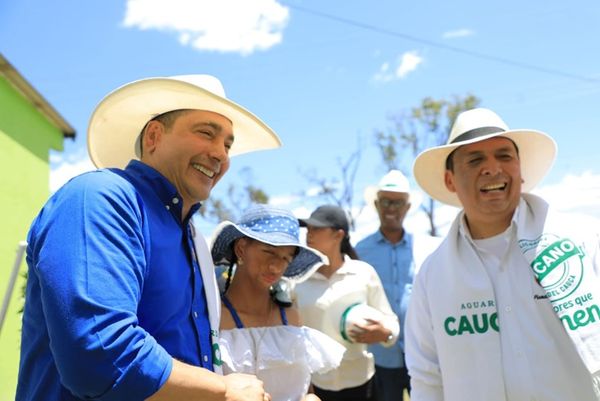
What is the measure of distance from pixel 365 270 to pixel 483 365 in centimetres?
193

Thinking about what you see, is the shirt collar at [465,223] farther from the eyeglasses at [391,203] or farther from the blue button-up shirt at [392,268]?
the eyeglasses at [391,203]

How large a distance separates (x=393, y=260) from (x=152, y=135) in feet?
11.2

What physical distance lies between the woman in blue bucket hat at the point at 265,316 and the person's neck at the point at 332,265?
1194mm

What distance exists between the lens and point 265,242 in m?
2.67

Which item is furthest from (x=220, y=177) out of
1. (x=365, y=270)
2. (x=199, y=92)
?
(x=365, y=270)

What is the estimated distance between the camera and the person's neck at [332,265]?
13.6ft

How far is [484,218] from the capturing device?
2629mm

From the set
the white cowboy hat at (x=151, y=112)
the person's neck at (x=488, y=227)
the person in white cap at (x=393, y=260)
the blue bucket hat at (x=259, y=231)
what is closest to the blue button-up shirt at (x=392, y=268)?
the person in white cap at (x=393, y=260)

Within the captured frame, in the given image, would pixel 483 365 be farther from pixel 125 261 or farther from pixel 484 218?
pixel 125 261

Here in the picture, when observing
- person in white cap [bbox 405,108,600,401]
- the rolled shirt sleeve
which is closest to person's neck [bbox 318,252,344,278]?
person in white cap [bbox 405,108,600,401]

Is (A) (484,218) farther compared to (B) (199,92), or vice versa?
(A) (484,218)

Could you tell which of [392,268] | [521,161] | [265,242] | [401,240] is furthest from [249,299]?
[401,240]

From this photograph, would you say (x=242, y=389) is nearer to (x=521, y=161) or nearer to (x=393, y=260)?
(x=521, y=161)

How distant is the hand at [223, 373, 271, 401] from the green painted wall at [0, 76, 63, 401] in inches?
242
